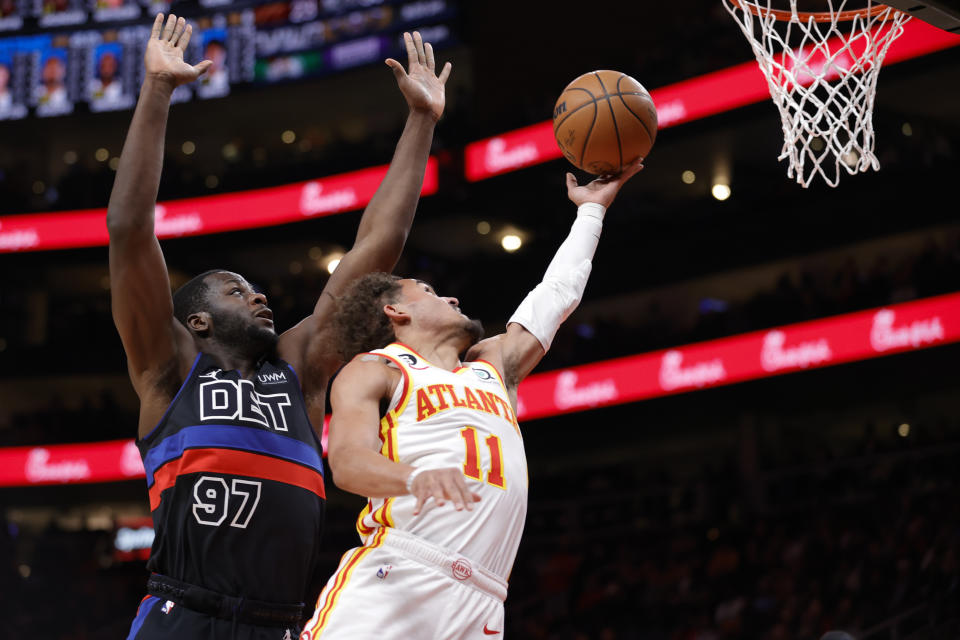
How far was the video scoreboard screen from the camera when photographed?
1992cm

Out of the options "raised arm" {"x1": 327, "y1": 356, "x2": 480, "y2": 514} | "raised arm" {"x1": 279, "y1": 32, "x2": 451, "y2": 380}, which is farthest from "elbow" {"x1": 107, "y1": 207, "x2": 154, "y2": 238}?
"raised arm" {"x1": 327, "y1": 356, "x2": 480, "y2": 514}

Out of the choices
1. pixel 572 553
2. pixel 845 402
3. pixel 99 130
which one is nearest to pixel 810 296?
pixel 845 402

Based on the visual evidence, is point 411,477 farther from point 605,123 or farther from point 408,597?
point 605,123

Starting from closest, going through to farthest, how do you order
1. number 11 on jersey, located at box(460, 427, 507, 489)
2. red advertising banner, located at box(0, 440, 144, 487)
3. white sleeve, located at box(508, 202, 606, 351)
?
number 11 on jersey, located at box(460, 427, 507, 489) < white sleeve, located at box(508, 202, 606, 351) < red advertising banner, located at box(0, 440, 144, 487)

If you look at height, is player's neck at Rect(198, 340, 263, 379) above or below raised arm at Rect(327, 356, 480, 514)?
above

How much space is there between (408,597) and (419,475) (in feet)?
1.62

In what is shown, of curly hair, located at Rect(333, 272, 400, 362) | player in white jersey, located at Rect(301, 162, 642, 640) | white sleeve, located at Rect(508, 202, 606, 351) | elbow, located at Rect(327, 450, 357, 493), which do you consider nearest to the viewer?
elbow, located at Rect(327, 450, 357, 493)

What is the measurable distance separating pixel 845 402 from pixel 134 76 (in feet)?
44.3

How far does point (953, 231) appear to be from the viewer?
15.2 m

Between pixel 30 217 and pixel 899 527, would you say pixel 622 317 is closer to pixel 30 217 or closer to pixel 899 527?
pixel 899 527

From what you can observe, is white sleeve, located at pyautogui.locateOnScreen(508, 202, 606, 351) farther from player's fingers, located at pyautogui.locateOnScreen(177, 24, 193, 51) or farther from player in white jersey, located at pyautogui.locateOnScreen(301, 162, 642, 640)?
player's fingers, located at pyautogui.locateOnScreen(177, 24, 193, 51)

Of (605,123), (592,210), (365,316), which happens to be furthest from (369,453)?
(605,123)

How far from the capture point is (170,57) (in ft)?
11.2

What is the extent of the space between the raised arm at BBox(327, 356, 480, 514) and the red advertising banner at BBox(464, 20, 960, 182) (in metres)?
10.0
